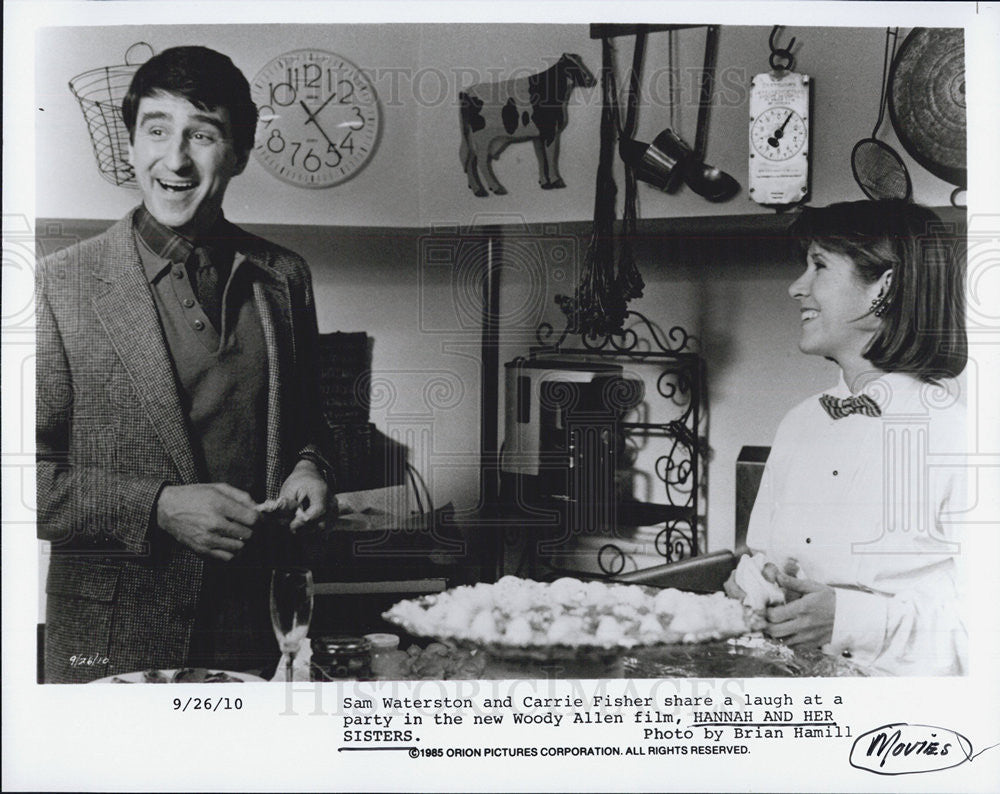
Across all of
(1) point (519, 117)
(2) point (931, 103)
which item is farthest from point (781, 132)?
(1) point (519, 117)

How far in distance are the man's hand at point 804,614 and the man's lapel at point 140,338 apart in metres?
1.04

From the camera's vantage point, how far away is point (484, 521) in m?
1.90

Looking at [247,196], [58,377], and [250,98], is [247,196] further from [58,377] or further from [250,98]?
[58,377]

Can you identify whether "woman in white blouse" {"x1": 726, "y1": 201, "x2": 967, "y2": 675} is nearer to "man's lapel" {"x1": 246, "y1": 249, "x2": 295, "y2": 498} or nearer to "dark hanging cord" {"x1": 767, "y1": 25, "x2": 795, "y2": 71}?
"dark hanging cord" {"x1": 767, "y1": 25, "x2": 795, "y2": 71}

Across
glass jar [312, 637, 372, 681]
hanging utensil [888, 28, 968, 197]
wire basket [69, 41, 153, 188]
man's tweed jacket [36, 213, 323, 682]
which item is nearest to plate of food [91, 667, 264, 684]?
man's tweed jacket [36, 213, 323, 682]

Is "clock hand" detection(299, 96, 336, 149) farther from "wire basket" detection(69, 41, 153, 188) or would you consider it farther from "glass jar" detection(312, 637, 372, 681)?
"glass jar" detection(312, 637, 372, 681)

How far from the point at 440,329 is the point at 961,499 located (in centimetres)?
97

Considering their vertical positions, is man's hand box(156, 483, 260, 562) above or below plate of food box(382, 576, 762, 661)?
above

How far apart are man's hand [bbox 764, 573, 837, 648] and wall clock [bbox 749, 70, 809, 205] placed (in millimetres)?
682

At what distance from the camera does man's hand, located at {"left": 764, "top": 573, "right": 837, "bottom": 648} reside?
1888 millimetres

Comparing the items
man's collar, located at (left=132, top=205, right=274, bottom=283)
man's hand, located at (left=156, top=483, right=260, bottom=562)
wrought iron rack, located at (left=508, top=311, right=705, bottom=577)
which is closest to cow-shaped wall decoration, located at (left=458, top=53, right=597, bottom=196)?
wrought iron rack, located at (left=508, top=311, right=705, bottom=577)

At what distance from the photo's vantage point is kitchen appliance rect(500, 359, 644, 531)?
1.90 metres
